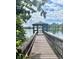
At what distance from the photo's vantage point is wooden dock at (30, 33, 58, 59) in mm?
1732

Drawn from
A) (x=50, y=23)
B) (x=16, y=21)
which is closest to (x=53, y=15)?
(x=50, y=23)

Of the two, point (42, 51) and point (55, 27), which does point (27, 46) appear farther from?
point (55, 27)

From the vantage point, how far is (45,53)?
1737 mm

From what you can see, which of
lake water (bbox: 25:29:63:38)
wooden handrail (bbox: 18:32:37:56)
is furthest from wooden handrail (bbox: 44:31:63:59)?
wooden handrail (bbox: 18:32:37:56)

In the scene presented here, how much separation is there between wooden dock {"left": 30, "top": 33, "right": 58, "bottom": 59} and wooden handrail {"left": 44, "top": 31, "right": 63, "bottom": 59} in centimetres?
4

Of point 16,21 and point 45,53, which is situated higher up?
point 16,21

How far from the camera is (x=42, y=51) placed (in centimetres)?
174

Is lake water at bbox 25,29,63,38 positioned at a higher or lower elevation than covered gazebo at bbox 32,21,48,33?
lower

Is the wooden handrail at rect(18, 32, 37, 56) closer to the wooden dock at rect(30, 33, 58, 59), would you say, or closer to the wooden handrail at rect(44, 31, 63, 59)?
the wooden dock at rect(30, 33, 58, 59)

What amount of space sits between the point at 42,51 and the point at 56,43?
179 millimetres
